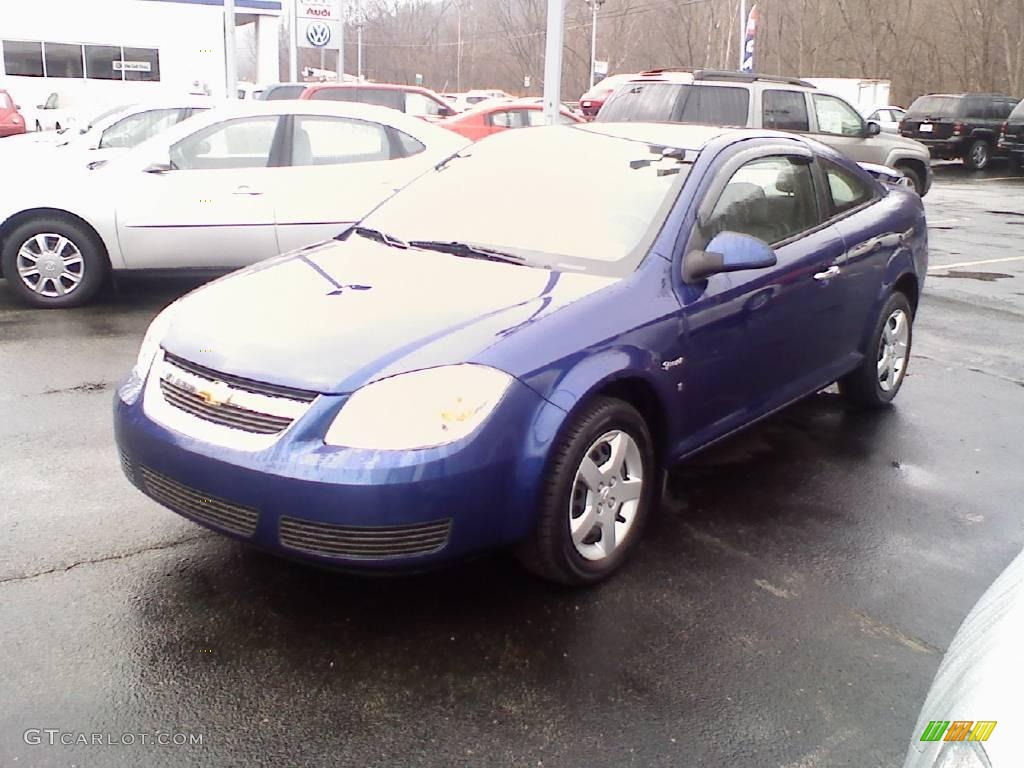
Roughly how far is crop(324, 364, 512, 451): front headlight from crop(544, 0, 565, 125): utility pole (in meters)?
7.28

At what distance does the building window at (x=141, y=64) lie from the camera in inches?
1398

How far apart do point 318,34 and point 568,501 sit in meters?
38.0

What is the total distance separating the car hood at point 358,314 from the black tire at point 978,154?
26.4m

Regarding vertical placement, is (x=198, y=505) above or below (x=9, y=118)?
below

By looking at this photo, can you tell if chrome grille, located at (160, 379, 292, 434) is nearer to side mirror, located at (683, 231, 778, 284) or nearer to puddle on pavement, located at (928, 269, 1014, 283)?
side mirror, located at (683, 231, 778, 284)

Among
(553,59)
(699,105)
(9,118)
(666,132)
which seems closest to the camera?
(666,132)

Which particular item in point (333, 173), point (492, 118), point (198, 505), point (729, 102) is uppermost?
point (729, 102)

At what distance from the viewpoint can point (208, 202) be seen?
7578mm

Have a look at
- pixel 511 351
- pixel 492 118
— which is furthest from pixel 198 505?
pixel 492 118

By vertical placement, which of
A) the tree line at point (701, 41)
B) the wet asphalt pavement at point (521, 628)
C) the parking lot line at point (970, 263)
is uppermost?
the tree line at point (701, 41)

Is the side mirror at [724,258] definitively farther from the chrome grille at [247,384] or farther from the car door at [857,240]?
the chrome grille at [247,384]

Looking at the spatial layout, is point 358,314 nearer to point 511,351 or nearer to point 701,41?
point 511,351

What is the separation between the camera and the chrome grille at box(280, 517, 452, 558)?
9.64 ft

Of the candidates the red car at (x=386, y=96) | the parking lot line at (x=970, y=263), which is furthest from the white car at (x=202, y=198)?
the red car at (x=386, y=96)
